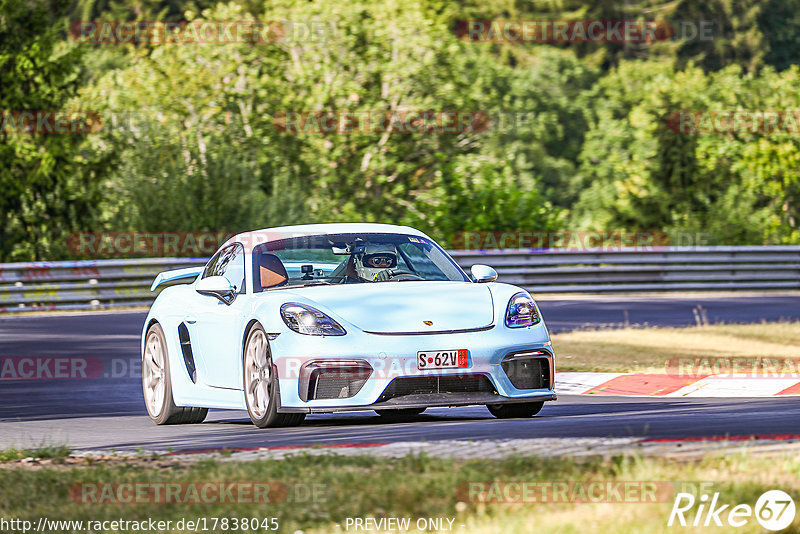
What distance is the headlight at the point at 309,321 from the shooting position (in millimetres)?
9578

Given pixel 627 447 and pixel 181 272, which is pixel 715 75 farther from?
pixel 627 447

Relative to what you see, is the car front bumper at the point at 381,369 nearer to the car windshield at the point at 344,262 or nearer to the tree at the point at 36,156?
the car windshield at the point at 344,262

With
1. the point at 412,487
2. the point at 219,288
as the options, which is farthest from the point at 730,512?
the point at 219,288

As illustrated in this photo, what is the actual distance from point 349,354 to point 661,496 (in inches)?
145

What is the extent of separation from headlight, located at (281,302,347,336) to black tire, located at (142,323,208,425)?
1969 mm

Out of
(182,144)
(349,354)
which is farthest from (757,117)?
(349,354)

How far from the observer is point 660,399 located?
12398 mm

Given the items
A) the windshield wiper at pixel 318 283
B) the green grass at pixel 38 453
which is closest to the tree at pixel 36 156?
the windshield wiper at pixel 318 283

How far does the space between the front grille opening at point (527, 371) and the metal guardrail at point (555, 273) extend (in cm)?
1617

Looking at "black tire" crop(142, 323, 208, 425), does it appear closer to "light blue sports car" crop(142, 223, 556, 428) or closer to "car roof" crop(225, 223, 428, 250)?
"light blue sports car" crop(142, 223, 556, 428)

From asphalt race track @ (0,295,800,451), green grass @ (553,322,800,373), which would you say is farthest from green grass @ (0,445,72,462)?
green grass @ (553,322,800,373)

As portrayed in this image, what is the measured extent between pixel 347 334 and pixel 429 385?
628mm

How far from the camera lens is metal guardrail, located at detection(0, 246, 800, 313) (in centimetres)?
2542

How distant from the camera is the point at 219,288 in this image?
10484 millimetres
